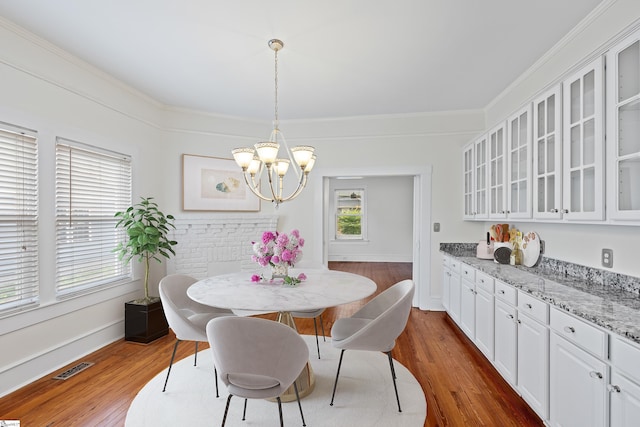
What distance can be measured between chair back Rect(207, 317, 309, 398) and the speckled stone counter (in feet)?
4.72

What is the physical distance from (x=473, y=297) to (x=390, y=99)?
247 centimetres

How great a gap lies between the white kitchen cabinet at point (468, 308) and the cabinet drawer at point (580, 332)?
1.34m

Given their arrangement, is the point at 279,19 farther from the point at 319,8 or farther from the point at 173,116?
the point at 173,116

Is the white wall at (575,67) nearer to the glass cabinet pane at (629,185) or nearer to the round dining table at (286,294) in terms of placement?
the glass cabinet pane at (629,185)

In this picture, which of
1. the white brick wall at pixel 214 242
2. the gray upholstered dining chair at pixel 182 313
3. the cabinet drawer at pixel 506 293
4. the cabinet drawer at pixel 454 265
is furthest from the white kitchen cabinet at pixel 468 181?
the gray upholstered dining chair at pixel 182 313

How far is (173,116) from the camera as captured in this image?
4.39 meters

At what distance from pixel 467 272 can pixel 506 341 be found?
1003 mm

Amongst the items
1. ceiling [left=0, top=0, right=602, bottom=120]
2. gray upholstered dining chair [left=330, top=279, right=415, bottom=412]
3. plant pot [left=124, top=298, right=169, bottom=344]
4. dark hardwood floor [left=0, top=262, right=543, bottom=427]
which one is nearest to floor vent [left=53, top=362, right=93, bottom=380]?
dark hardwood floor [left=0, top=262, right=543, bottom=427]

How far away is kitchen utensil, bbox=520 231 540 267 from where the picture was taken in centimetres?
295

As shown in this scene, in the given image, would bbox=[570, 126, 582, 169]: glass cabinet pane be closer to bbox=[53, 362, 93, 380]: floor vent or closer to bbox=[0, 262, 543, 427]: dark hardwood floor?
bbox=[0, 262, 543, 427]: dark hardwood floor

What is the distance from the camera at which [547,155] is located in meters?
2.49

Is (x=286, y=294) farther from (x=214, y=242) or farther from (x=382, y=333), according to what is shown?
(x=214, y=242)

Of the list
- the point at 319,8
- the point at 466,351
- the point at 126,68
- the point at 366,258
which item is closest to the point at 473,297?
the point at 466,351

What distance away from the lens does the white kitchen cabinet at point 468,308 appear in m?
3.20
